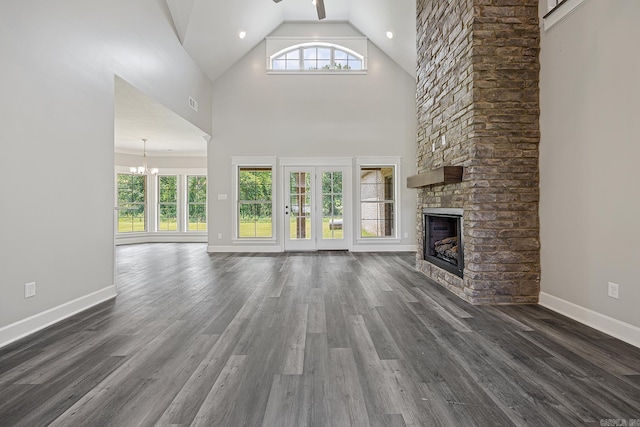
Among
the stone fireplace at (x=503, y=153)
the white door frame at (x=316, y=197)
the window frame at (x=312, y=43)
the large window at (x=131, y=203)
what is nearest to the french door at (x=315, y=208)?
the white door frame at (x=316, y=197)

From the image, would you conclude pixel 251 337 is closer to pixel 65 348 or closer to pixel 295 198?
pixel 65 348

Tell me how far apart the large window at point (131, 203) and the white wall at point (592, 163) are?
32.5ft

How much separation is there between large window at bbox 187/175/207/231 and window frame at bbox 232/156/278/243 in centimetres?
305

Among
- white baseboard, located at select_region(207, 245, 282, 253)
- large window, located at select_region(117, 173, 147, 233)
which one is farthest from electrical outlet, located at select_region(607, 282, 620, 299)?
large window, located at select_region(117, 173, 147, 233)

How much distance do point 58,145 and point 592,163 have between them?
183 inches

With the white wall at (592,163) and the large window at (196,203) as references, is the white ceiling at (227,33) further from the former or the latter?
the white wall at (592,163)

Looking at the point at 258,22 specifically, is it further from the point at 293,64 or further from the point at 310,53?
the point at 310,53

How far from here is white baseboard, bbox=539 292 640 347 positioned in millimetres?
2289

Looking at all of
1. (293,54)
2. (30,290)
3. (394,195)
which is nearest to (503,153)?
(394,195)

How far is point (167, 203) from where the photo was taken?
A: 988 cm

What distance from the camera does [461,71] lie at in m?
3.58

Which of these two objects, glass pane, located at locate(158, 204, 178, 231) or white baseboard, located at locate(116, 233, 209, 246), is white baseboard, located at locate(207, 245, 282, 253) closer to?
white baseboard, located at locate(116, 233, 209, 246)

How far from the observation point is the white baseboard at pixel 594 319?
2289 millimetres

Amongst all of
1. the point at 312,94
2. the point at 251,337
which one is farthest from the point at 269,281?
the point at 312,94
